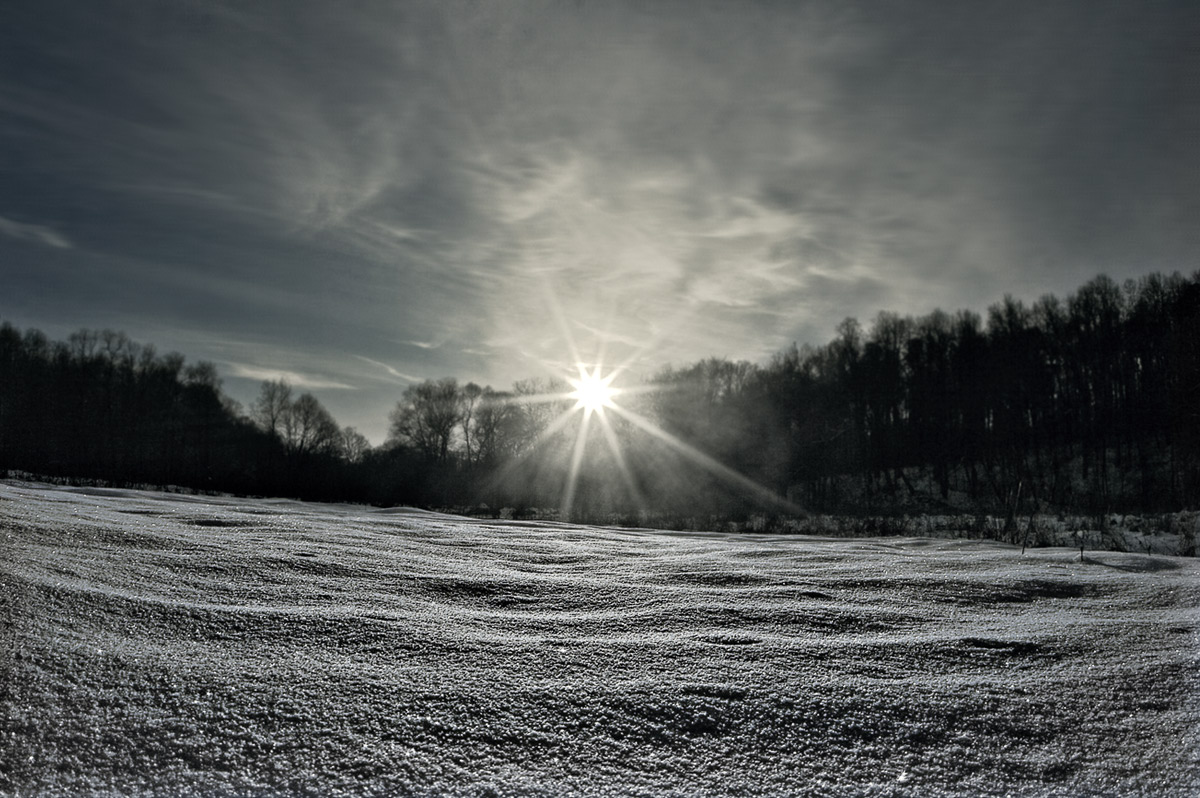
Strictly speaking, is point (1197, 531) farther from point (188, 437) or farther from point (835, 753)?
point (188, 437)

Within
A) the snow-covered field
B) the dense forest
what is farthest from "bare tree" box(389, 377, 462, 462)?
the snow-covered field

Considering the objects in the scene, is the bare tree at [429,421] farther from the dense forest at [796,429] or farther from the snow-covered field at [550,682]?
the snow-covered field at [550,682]

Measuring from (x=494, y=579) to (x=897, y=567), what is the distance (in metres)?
2.35

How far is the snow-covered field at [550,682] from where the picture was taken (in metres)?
1.28

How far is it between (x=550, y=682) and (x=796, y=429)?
38.8 metres

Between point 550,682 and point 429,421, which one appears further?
point 429,421

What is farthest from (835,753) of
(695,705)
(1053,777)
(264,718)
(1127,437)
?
(1127,437)

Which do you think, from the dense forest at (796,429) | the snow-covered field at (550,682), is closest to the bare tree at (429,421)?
the dense forest at (796,429)

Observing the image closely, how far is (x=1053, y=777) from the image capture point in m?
1.34

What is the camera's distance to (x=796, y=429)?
126 ft

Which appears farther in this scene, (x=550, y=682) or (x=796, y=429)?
(x=796, y=429)

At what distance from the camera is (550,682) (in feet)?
5.47

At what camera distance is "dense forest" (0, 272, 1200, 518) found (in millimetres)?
29688

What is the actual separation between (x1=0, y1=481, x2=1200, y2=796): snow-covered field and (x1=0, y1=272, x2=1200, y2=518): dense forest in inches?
860
